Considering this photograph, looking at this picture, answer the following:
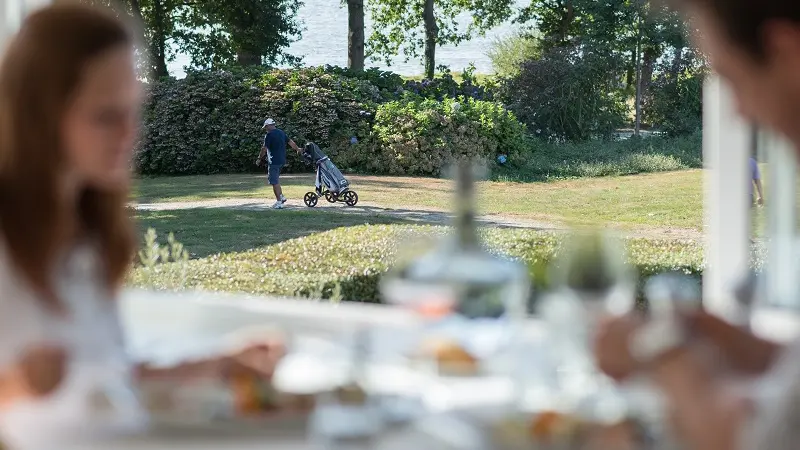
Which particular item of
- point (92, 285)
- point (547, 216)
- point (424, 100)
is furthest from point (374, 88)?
point (92, 285)

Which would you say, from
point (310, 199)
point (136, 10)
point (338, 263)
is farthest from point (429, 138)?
point (338, 263)

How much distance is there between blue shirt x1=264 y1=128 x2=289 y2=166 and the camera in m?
10.7

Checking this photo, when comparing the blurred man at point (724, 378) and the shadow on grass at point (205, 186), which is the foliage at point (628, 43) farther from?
the blurred man at point (724, 378)

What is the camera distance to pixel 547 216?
35.6 feet

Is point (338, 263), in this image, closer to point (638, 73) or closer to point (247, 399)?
point (247, 399)

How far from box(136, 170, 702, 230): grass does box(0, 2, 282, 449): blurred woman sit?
8.78m

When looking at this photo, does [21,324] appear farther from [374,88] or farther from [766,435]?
[374,88]

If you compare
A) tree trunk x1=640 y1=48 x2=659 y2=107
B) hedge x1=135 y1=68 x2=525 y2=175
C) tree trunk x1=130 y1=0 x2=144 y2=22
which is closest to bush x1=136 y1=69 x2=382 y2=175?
hedge x1=135 y1=68 x2=525 y2=175

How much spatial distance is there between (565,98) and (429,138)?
257cm

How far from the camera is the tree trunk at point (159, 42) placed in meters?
14.8

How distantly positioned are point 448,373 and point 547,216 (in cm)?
954

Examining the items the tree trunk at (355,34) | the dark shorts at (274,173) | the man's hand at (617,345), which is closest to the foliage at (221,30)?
the tree trunk at (355,34)

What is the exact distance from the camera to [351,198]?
420 inches

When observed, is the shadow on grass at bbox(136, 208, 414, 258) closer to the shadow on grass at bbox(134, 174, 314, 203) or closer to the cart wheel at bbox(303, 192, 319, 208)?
the cart wheel at bbox(303, 192, 319, 208)
